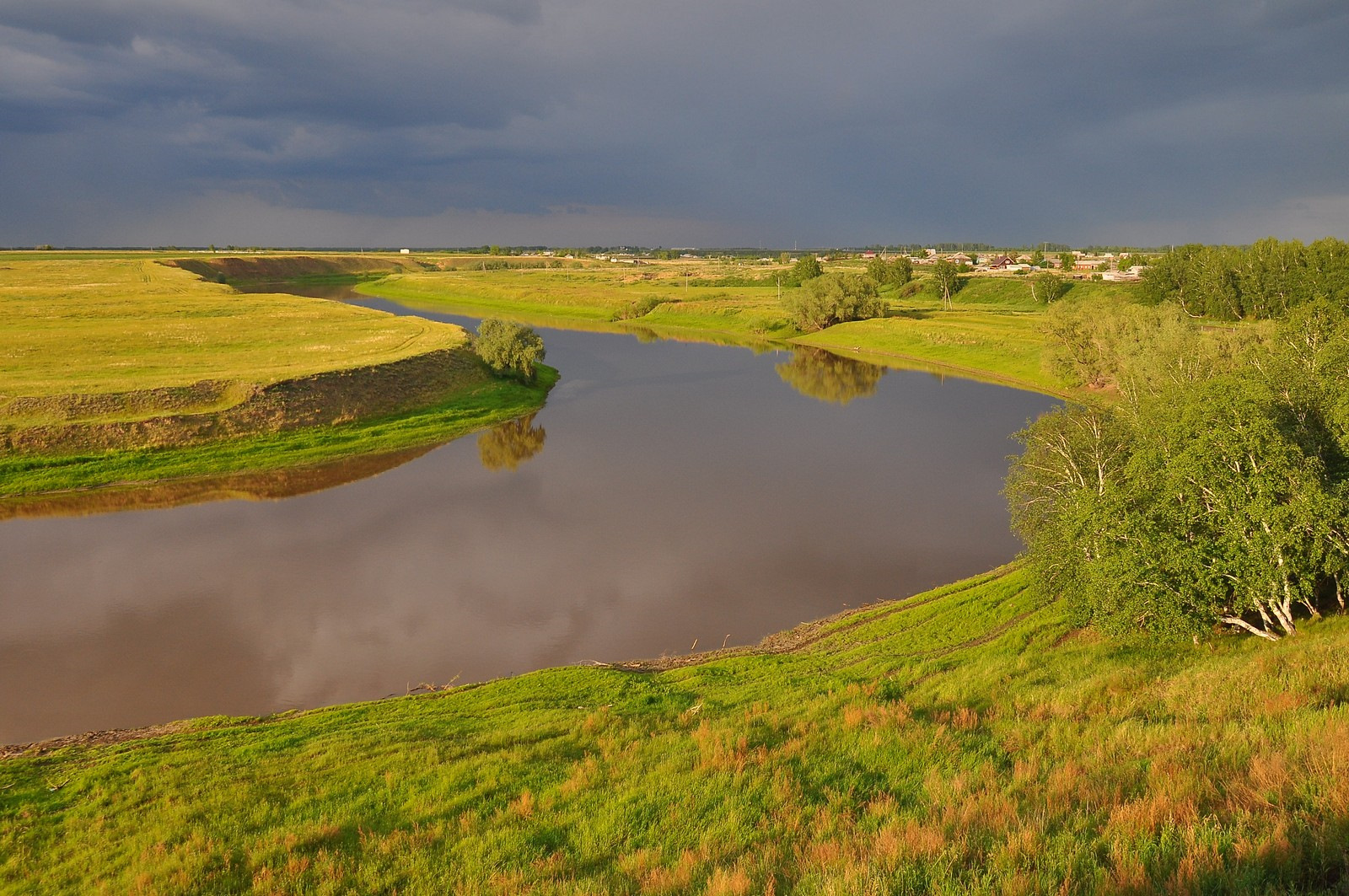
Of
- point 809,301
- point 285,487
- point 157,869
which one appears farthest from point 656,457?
point 809,301

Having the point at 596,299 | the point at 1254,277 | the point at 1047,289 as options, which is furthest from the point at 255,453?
the point at 1047,289

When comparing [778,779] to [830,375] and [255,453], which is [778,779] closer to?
[255,453]

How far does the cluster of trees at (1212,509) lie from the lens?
510 inches

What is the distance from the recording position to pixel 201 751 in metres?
12.7

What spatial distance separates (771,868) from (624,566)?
18690 millimetres

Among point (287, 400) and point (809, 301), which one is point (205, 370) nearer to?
point (287, 400)

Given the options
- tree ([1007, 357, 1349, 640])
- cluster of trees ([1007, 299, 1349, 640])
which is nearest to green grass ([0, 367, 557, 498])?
cluster of trees ([1007, 299, 1349, 640])

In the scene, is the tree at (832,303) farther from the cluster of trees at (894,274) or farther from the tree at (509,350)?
the tree at (509,350)

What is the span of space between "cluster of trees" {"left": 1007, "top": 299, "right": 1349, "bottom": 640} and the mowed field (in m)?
42.4

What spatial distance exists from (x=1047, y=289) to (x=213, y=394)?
107859 mm

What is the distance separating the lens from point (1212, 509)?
14.0m

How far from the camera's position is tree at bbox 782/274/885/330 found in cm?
9006

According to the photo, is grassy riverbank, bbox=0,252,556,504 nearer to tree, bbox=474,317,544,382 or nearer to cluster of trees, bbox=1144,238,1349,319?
tree, bbox=474,317,544,382

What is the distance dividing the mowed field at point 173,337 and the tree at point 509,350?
3367 millimetres
